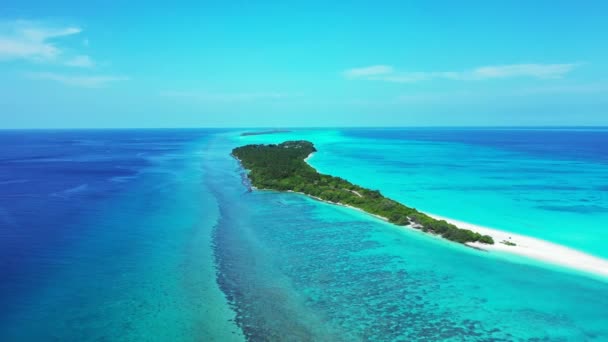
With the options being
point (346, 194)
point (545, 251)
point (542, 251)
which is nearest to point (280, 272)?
point (542, 251)

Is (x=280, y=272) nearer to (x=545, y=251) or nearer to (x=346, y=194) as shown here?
(x=545, y=251)

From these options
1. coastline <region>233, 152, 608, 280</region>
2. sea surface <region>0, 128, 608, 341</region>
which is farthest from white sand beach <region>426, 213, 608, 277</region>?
sea surface <region>0, 128, 608, 341</region>

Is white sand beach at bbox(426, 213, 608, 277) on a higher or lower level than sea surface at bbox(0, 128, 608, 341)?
higher

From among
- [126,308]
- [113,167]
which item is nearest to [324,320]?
[126,308]

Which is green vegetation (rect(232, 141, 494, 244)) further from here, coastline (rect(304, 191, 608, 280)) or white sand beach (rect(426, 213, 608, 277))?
white sand beach (rect(426, 213, 608, 277))

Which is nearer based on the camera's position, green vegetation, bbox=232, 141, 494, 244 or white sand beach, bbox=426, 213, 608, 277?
white sand beach, bbox=426, 213, 608, 277

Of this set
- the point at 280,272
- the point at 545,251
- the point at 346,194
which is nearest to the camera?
the point at 280,272

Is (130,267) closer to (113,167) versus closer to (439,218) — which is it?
(439,218)

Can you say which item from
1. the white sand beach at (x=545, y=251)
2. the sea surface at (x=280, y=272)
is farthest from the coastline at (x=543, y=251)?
the sea surface at (x=280, y=272)

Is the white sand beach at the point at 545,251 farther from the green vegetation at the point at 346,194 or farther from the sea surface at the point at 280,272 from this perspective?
the green vegetation at the point at 346,194
